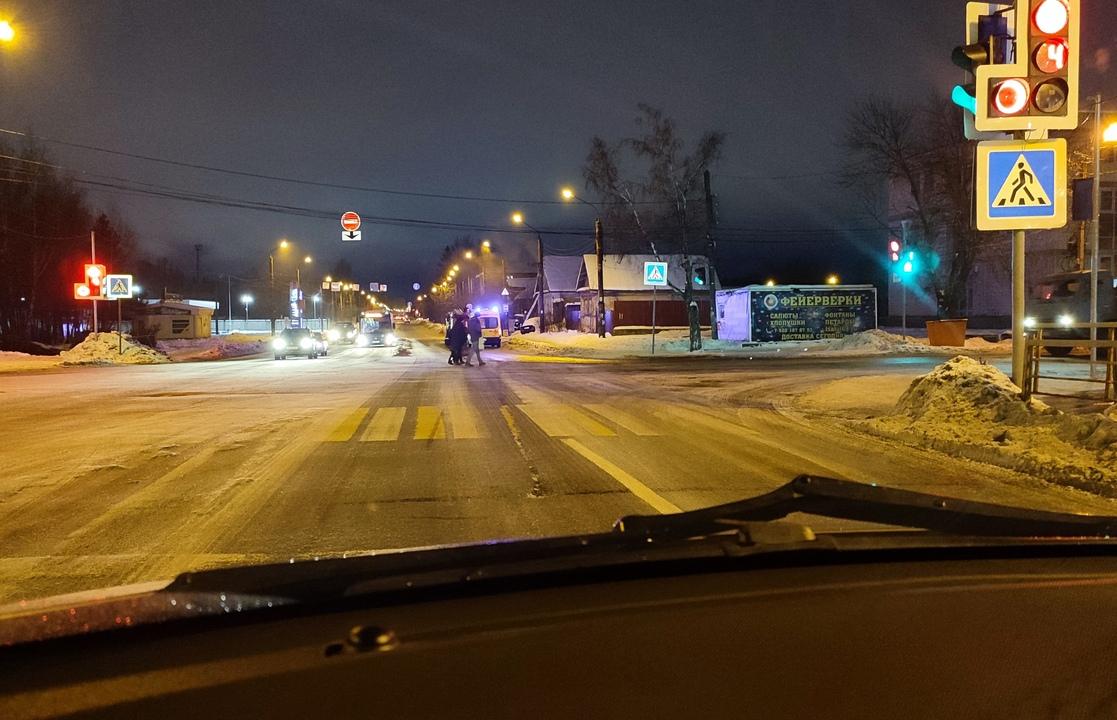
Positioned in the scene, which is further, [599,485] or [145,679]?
[599,485]

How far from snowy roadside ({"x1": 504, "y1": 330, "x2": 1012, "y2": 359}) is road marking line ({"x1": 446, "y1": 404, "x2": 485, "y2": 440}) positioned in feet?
66.0

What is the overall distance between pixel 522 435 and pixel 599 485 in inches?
140

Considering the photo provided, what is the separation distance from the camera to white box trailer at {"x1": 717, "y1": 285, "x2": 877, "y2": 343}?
39.9 meters

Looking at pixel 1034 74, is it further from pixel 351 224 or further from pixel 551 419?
pixel 351 224

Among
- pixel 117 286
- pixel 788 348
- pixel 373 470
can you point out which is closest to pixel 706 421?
pixel 373 470

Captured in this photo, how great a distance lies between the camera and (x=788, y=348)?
36.4m

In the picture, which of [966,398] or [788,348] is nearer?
[966,398]

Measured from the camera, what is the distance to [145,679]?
75.3 inches

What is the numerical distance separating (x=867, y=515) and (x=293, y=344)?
38808 mm

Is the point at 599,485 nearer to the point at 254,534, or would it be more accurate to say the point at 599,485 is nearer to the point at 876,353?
the point at 254,534

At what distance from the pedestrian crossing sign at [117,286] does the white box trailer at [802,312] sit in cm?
3010

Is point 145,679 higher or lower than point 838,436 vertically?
higher

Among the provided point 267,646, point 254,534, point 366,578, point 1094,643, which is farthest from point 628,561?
point 254,534

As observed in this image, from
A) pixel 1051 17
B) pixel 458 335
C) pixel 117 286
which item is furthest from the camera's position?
pixel 117 286
